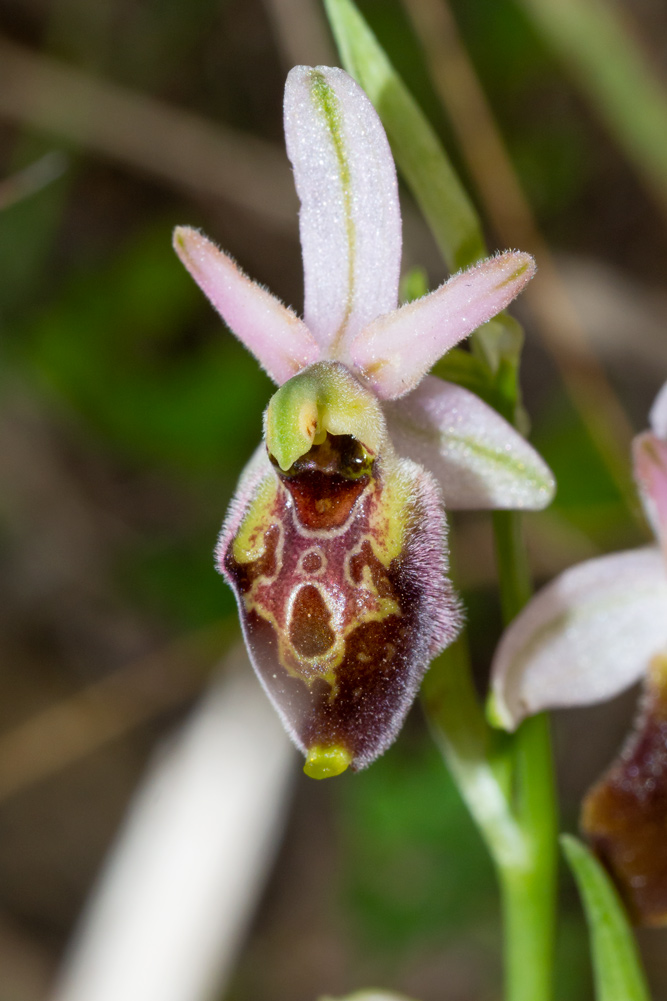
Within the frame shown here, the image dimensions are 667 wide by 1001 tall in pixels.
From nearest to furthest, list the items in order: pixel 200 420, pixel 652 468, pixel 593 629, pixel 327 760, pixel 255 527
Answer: pixel 327 760, pixel 255 527, pixel 652 468, pixel 593 629, pixel 200 420

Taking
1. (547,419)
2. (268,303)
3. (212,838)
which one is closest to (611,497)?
(547,419)

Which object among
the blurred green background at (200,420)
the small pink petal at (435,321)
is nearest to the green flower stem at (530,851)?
the small pink petal at (435,321)

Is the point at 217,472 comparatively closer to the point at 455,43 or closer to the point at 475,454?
the point at 455,43

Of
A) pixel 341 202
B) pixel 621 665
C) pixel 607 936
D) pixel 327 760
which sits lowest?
pixel 607 936

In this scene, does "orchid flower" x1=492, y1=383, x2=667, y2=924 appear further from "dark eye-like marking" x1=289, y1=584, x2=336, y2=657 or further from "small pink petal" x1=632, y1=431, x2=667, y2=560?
"dark eye-like marking" x1=289, y1=584, x2=336, y2=657

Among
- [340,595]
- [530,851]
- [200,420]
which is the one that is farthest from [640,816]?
[200,420]

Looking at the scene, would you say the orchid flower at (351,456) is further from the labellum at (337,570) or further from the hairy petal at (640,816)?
the hairy petal at (640,816)

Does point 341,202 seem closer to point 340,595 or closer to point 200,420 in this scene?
point 340,595

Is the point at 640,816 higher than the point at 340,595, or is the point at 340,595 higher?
the point at 340,595
